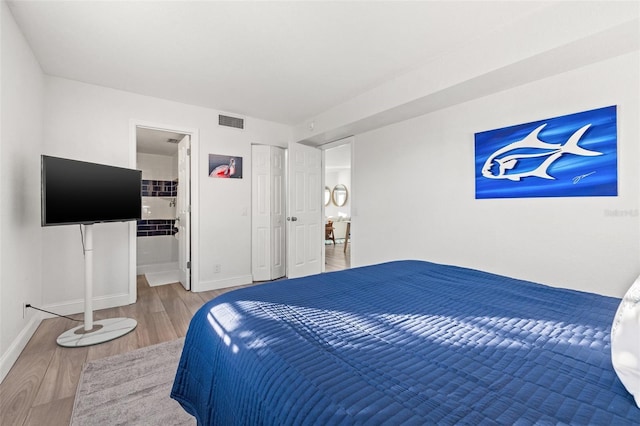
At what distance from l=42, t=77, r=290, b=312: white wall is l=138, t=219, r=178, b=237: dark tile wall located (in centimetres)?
227

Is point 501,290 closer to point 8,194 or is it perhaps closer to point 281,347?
point 281,347

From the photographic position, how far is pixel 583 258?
2186 millimetres

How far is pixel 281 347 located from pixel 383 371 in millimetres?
307

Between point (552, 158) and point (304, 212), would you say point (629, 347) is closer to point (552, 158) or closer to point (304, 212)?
point (552, 158)

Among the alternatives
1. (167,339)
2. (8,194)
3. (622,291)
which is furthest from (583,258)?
(8,194)

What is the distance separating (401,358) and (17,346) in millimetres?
2845

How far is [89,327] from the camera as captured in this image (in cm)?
260

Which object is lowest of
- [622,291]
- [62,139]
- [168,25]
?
[622,291]

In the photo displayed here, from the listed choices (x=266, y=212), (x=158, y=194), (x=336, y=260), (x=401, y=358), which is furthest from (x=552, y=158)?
(x=158, y=194)

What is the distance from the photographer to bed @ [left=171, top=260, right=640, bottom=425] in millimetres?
657

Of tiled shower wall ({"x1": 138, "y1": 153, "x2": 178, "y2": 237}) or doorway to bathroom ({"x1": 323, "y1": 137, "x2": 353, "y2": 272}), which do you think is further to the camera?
doorway to bathroom ({"x1": 323, "y1": 137, "x2": 353, "y2": 272})

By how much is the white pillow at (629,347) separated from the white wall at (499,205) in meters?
1.79

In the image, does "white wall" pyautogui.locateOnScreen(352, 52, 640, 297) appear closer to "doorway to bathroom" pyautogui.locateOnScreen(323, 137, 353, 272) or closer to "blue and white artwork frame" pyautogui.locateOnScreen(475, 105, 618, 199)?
"blue and white artwork frame" pyautogui.locateOnScreen(475, 105, 618, 199)

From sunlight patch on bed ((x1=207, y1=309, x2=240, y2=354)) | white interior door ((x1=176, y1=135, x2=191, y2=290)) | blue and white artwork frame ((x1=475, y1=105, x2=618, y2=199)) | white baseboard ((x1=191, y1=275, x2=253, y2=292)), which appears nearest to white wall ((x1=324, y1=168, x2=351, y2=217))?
white baseboard ((x1=191, y1=275, x2=253, y2=292))
